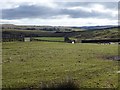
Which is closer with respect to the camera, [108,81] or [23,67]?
[108,81]

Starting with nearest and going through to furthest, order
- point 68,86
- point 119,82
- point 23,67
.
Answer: point 68,86
point 119,82
point 23,67

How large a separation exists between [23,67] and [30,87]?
12.5 meters

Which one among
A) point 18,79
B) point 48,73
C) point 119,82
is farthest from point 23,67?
point 119,82

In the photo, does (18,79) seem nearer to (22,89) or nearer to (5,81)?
(5,81)

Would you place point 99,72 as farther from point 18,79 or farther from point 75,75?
point 18,79

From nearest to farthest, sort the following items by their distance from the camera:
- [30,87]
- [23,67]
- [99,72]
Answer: [30,87], [99,72], [23,67]

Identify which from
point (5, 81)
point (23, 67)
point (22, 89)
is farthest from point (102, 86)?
point (23, 67)

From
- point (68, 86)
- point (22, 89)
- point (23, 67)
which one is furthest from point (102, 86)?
point (23, 67)

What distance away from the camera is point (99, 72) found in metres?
34.2

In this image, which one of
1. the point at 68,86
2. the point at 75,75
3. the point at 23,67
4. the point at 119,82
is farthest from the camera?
the point at 23,67

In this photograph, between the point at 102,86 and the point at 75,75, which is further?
the point at 75,75

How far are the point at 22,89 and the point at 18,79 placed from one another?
14.1 feet

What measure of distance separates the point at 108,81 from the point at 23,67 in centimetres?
1323

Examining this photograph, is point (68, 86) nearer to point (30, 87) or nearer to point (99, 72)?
point (30, 87)
